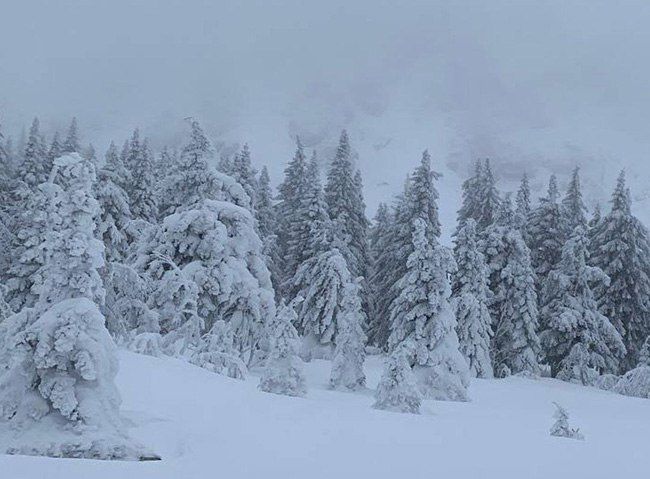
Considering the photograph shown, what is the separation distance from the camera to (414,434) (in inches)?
364

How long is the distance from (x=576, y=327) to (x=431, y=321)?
45.4 feet

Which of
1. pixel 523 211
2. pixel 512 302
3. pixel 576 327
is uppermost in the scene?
pixel 523 211

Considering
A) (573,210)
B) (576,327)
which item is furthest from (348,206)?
(576,327)

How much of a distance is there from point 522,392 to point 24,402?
23010 mm

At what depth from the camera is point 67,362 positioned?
22.6ft

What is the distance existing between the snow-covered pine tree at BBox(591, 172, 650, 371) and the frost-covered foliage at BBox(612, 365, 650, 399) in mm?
10358

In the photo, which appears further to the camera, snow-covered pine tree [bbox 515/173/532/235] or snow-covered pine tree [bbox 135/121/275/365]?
snow-covered pine tree [bbox 515/173/532/235]

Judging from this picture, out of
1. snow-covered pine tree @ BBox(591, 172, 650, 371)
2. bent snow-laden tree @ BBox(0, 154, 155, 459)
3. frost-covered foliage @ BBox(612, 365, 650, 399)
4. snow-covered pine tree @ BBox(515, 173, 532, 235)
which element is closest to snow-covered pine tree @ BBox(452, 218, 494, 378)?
frost-covered foliage @ BBox(612, 365, 650, 399)

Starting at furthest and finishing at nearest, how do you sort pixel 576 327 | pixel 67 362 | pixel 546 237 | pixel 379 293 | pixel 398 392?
pixel 546 237 → pixel 379 293 → pixel 576 327 → pixel 398 392 → pixel 67 362

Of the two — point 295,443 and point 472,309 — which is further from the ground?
point 472,309

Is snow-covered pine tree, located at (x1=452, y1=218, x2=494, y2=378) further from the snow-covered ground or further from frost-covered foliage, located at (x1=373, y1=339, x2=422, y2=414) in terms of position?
the snow-covered ground

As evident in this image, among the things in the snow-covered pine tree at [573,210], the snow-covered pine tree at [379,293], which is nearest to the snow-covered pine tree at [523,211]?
the snow-covered pine tree at [573,210]

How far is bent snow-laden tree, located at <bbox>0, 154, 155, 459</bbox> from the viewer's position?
22.0 ft

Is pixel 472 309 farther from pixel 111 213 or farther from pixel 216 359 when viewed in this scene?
pixel 216 359
